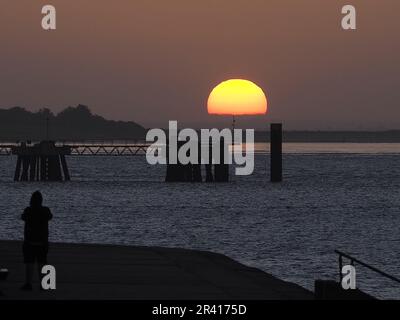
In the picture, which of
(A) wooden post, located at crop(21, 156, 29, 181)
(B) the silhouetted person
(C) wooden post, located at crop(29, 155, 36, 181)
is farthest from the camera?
(A) wooden post, located at crop(21, 156, 29, 181)

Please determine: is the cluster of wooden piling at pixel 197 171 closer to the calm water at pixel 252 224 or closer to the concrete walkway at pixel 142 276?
the calm water at pixel 252 224

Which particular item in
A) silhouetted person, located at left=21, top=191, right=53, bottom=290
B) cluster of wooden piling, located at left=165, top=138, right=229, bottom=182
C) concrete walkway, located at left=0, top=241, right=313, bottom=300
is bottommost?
cluster of wooden piling, located at left=165, top=138, right=229, bottom=182

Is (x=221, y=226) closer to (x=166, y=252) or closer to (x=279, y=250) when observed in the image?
(x=279, y=250)

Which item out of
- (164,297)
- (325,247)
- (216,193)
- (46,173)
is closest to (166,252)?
(164,297)

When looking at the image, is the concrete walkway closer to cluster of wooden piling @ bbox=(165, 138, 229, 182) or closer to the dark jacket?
the dark jacket

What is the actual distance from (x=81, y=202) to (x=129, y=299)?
3586 inches

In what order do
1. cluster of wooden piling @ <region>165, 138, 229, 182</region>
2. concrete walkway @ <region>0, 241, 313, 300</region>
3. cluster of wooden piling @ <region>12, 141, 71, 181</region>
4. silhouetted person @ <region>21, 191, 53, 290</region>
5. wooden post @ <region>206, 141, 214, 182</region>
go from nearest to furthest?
silhouetted person @ <region>21, 191, 53, 290</region> < concrete walkway @ <region>0, 241, 313, 300</region> < cluster of wooden piling @ <region>12, 141, 71, 181</region> < wooden post @ <region>206, 141, 214, 182</region> < cluster of wooden piling @ <region>165, 138, 229, 182</region>

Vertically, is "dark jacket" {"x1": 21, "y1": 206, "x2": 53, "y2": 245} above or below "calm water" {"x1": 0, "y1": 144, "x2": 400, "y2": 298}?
above

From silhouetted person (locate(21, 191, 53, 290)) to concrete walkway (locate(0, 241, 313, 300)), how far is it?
0.88 meters

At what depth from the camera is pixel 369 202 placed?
118062mm

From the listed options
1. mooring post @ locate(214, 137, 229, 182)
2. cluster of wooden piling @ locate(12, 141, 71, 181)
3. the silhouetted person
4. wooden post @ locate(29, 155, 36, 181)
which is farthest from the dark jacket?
mooring post @ locate(214, 137, 229, 182)

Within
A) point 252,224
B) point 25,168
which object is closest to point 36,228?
point 252,224

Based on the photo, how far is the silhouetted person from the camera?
70.1ft

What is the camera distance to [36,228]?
2153 centimetres
